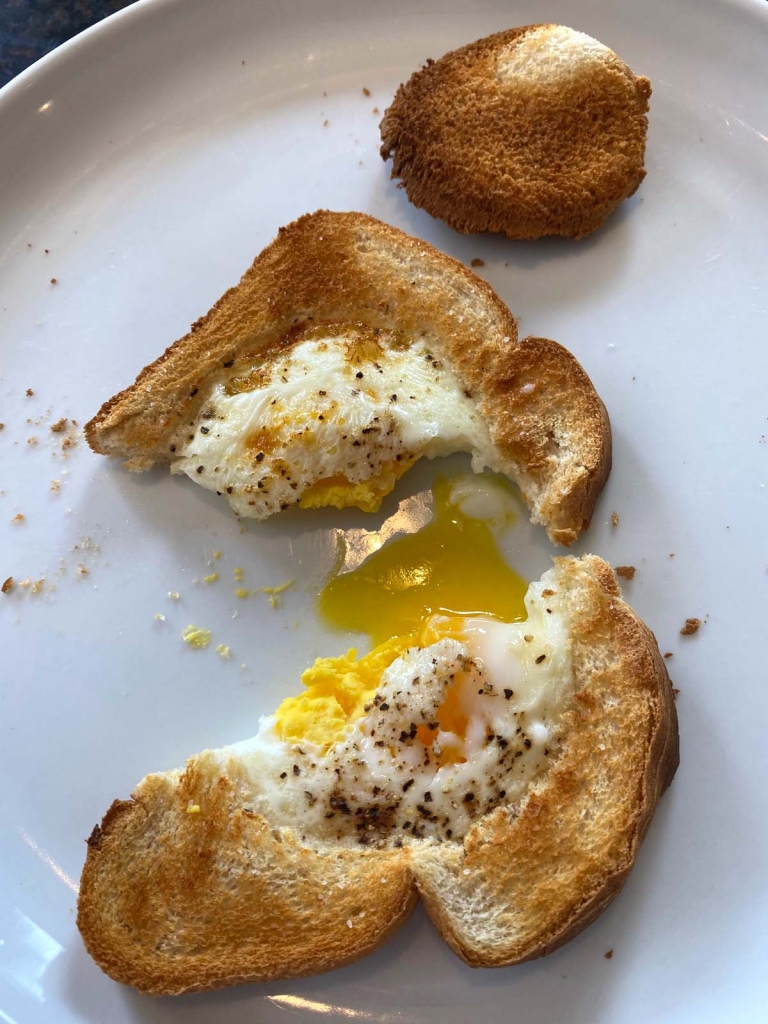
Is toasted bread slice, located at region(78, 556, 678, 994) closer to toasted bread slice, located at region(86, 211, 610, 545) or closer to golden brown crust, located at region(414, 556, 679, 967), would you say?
golden brown crust, located at region(414, 556, 679, 967)

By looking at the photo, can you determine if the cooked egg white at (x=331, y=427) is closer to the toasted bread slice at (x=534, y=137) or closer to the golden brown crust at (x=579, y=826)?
the toasted bread slice at (x=534, y=137)

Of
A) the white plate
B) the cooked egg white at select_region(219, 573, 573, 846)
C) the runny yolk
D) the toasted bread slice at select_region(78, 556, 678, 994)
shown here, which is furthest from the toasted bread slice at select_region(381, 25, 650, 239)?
the cooked egg white at select_region(219, 573, 573, 846)

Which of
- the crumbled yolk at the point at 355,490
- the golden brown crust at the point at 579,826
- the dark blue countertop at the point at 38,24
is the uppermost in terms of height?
the dark blue countertop at the point at 38,24

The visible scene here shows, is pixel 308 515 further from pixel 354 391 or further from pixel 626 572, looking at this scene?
pixel 626 572

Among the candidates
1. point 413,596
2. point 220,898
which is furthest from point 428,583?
point 220,898

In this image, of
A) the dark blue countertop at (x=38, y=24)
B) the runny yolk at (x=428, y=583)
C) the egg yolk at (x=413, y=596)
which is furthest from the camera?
the dark blue countertop at (x=38, y=24)

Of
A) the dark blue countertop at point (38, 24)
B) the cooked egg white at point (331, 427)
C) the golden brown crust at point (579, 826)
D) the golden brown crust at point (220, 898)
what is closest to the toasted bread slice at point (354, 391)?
the cooked egg white at point (331, 427)
